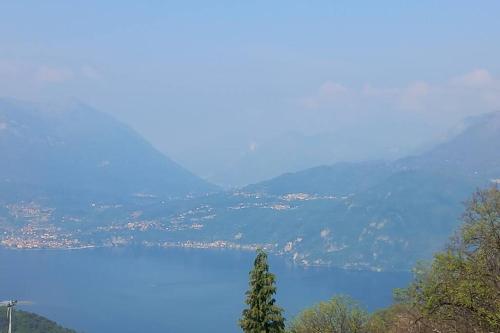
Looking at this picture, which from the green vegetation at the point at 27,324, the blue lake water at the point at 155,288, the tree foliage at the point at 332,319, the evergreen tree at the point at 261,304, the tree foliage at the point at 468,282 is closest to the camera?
the tree foliage at the point at 468,282

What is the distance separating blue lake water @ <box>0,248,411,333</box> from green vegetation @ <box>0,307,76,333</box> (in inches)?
1058

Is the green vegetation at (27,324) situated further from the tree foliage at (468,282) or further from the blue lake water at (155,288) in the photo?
the tree foliage at (468,282)

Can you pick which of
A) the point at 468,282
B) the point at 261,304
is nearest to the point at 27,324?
the point at 261,304

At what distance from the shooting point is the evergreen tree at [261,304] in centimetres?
2008

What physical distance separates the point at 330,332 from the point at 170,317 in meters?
86.7

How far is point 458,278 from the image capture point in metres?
12.8

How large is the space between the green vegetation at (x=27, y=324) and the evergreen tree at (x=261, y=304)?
50.8 meters

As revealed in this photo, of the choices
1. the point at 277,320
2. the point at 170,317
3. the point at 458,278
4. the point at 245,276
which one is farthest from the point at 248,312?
the point at 245,276

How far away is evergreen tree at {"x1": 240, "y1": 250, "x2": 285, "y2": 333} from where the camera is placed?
65.9ft

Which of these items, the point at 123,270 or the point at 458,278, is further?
the point at 123,270

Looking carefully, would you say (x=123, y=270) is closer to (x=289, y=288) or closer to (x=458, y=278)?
(x=289, y=288)

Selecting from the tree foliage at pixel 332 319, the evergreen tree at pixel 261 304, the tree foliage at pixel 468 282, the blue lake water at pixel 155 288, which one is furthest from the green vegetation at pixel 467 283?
the blue lake water at pixel 155 288

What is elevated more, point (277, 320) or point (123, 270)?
point (123, 270)

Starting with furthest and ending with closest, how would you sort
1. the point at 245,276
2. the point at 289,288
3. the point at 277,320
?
the point at 245,276, the point at 289,288, the point at 277,320
